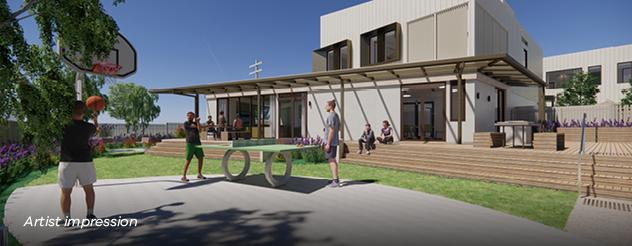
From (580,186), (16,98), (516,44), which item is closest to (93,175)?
(16,98)

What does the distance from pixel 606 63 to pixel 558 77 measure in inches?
174

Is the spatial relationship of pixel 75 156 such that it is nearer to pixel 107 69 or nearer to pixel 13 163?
pixel 107 69

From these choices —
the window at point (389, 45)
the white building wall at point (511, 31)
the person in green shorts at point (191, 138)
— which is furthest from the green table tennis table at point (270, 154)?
the white building wall at point (511, 31)

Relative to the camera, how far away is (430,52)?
14.7m

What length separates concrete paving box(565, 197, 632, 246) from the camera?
11.3 ft

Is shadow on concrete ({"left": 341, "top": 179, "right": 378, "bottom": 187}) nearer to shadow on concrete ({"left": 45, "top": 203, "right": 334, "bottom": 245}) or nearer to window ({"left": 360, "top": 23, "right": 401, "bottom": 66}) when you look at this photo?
shadow on concrete ({"left": 45, "top": 203, "right": 334, "bottom": 245})

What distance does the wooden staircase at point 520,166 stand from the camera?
19.0 ft

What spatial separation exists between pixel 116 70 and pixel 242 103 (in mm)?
10323

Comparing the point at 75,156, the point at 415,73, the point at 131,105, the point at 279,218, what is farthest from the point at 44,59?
the point at 131,105

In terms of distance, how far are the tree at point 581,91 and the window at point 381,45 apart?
71.6ft

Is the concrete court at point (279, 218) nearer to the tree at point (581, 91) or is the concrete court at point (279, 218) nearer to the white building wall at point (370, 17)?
the white building wall at point (370, 17)

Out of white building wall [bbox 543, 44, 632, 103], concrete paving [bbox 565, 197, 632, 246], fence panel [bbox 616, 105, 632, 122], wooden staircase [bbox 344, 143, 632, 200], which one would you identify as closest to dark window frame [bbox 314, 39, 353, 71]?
wooden staircase [bbox 344, 143, 632, 200]

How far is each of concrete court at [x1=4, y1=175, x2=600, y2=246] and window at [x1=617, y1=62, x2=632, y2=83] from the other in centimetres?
3590

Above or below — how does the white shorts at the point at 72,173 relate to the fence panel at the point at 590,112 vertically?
below
